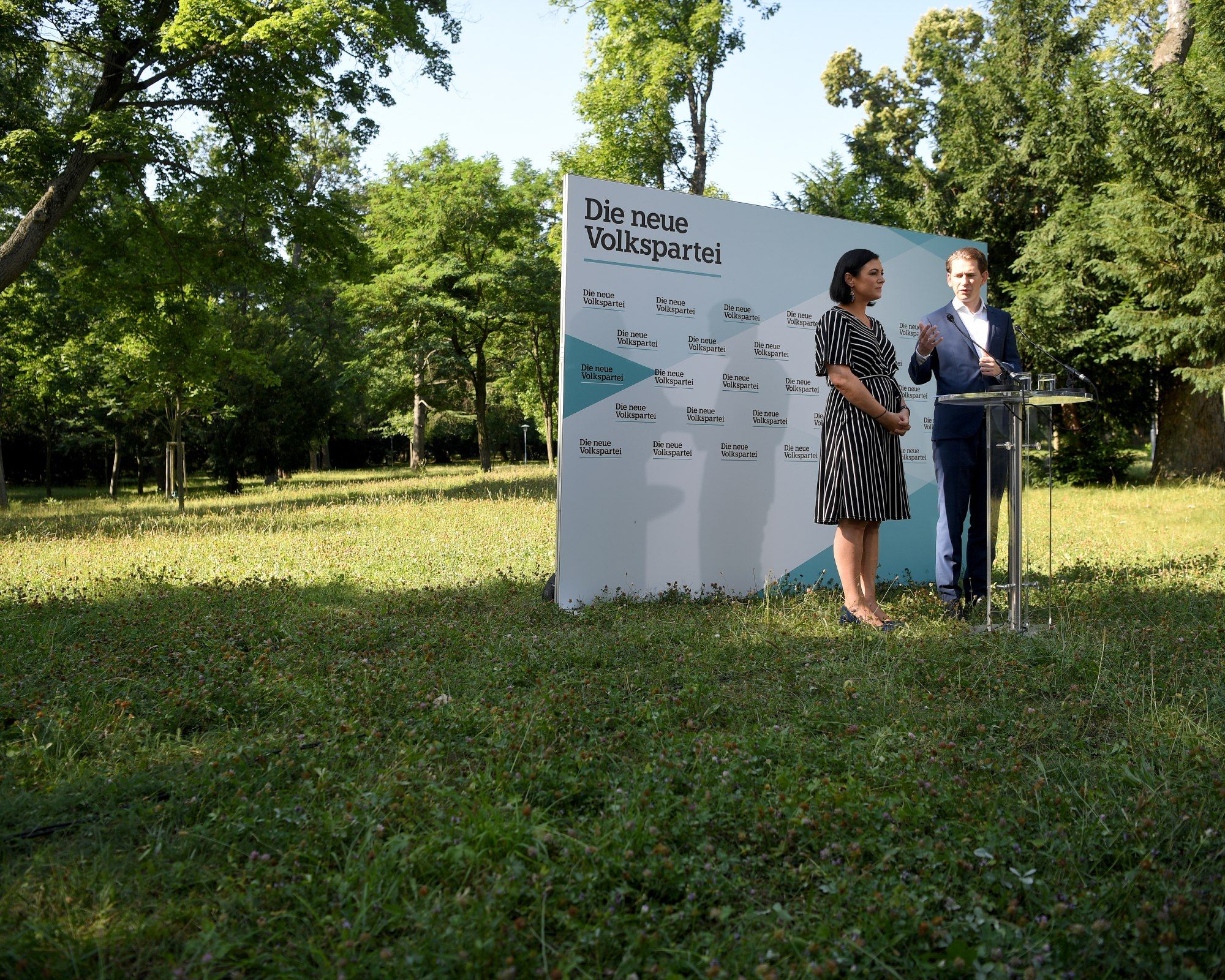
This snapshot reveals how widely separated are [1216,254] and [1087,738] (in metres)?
15.3

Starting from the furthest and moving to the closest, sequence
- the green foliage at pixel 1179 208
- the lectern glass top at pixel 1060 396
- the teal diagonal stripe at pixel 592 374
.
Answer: the green foliage at pixel 1179 208 → the teal diagonal stripe at pixel 592 374 → the lectern glass top at pixel 1060 396

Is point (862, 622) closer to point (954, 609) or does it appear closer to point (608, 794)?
point (954, 609)

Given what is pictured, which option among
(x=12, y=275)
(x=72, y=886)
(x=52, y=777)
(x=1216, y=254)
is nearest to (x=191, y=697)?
(x=52, y=777)

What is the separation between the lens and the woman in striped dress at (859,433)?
17.9 feet

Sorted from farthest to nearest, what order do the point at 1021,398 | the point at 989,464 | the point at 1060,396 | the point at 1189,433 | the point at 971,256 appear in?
the point at 1189,433 → the point at 971,256 → the point at 989,464 → the point at 1021,398 → the point at 1060,396

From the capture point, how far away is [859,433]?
5.57m

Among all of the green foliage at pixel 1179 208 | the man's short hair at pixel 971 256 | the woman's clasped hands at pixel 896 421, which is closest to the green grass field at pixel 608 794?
the woman's clasped hands at pixel 896 421

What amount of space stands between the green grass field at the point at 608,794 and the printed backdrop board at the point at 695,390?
3.03 ft

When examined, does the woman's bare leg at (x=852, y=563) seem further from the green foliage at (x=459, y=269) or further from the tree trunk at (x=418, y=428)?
the tree trunk at (x=418, y=428)

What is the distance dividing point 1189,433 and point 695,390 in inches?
648

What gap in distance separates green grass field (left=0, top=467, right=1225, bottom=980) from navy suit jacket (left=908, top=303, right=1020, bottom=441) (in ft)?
4.38

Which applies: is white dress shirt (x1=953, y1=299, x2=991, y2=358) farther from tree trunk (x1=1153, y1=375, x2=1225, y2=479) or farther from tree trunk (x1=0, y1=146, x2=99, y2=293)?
tree trunk (x1=1153, y1=375, x2=1225, y2=479)

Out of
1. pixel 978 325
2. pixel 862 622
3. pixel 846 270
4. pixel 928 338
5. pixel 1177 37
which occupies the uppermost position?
pixel 1177 37

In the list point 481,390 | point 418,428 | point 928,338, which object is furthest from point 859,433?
point 418,428
